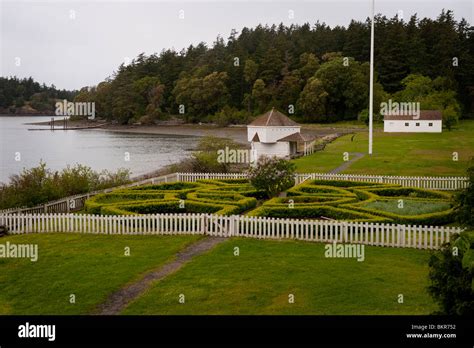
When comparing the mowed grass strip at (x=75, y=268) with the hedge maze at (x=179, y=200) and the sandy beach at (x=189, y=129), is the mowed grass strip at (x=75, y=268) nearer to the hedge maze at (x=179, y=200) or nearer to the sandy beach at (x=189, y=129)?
the hedge maze at (x=179, y=200)

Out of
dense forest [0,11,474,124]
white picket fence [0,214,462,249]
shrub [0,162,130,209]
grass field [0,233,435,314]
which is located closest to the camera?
grass field [0,233,435,314]

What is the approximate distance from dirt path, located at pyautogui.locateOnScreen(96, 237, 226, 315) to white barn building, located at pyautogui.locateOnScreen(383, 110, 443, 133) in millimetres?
66478

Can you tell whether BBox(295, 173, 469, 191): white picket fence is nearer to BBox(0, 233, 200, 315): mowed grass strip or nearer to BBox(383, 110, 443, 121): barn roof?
BBox(0, 233, 200, 315): mowed grass strip

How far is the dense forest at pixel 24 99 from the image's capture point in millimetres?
184750

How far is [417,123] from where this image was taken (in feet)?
260

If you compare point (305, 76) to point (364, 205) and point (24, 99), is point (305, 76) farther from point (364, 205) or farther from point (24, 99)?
point (24, 99)

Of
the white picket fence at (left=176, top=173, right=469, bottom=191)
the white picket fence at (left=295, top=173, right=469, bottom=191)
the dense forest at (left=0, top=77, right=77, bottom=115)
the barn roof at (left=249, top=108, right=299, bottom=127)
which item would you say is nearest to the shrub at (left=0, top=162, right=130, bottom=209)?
the white picket fence at (left=176, top=173, right=469, bottom=191)

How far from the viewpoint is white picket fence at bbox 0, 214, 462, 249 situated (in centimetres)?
1778

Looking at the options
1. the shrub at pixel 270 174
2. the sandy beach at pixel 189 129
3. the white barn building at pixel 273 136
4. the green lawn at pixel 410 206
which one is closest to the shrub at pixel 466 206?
the green lawn at pixel 410 206

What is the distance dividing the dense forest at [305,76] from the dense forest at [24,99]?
4595 centimetres

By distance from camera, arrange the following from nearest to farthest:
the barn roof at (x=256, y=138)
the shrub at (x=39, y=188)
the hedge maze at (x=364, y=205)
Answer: the hedge maze at (x=364, y=205), the shrub at (x=39, y=188), the barn roof at (x=256, y=138)
